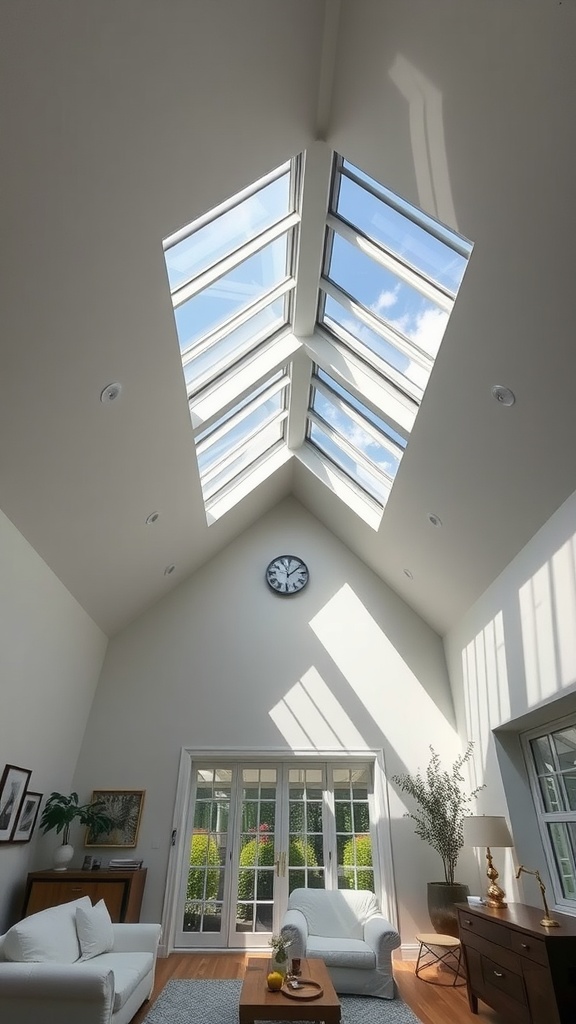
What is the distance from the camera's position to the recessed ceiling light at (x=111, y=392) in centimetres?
390

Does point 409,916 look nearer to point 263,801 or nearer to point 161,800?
point 263,801

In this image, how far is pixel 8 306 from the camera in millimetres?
3004

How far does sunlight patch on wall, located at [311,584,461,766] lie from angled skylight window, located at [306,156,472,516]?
6.81 feet

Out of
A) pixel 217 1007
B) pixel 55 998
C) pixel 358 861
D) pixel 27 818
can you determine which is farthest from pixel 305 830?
pixel 55 998

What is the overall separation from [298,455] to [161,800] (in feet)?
13.7

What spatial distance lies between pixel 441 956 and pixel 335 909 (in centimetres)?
111

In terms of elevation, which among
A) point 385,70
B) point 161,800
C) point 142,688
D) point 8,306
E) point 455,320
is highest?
point 385,70

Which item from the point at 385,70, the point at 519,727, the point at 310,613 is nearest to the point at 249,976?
the point at 519,727

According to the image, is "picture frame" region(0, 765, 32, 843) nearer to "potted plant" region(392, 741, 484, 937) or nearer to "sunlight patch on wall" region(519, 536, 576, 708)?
"potted plant" region(392, 741, 484, 937)

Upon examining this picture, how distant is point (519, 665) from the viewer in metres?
4.54

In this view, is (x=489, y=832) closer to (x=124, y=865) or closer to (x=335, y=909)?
(x=335, y=909)

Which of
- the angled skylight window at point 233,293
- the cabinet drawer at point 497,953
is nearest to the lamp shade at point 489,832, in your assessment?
the cabinet drawer at point 497,953

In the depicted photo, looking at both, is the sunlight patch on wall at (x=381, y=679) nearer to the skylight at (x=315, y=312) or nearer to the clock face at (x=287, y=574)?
the clock face at (x=287, y=574)

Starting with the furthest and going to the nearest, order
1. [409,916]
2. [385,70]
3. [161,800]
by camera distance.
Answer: [161,800] < [409,916] < [385,70]
